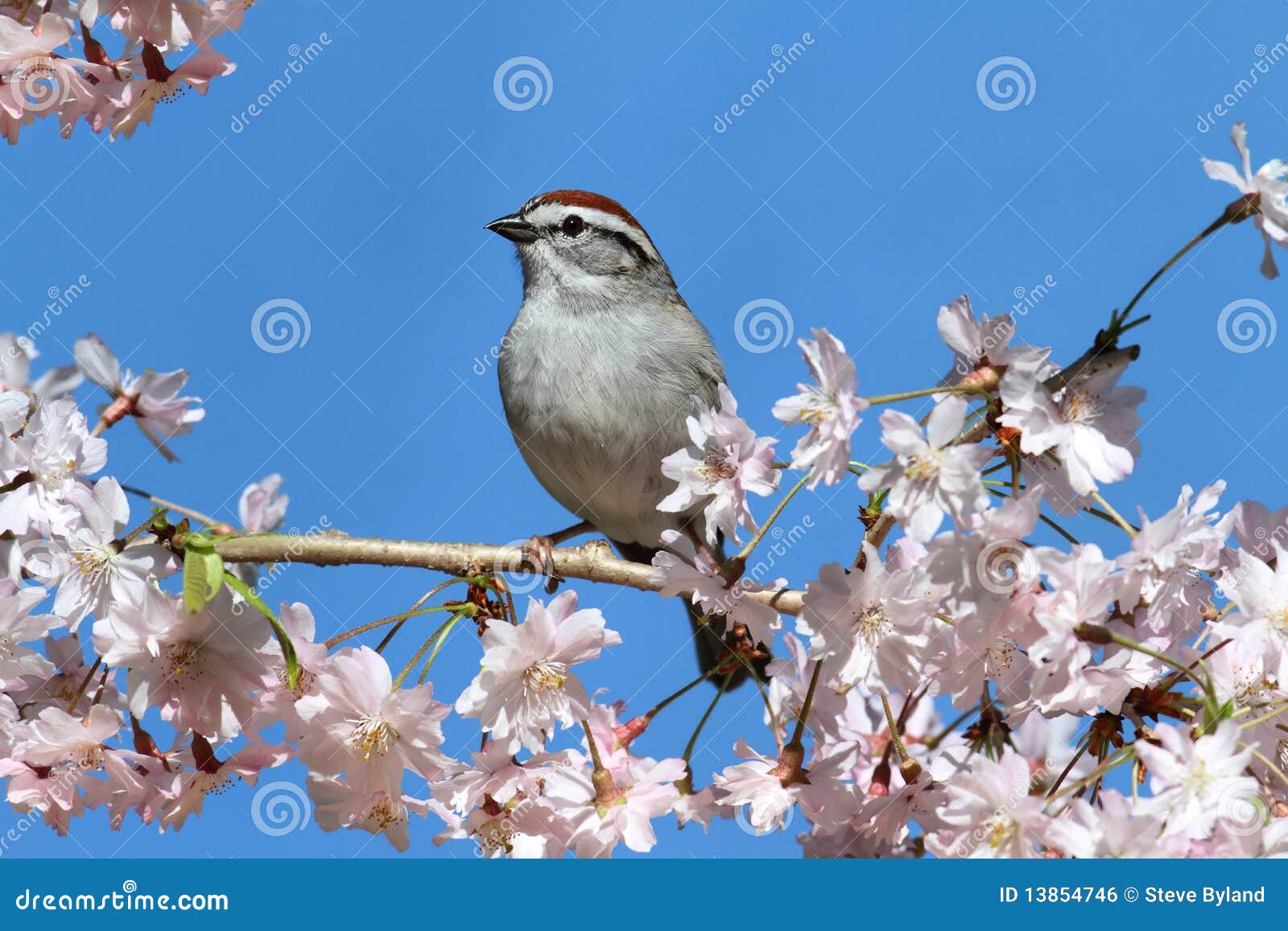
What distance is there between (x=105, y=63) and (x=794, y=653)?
8.54 ft

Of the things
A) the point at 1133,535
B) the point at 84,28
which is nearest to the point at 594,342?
the point at 84,28

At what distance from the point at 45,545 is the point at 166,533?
435 millimetres

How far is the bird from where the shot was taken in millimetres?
5051

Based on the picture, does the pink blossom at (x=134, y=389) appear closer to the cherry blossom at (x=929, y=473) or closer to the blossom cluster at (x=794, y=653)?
the blossom cluster at (x=794, y=653)

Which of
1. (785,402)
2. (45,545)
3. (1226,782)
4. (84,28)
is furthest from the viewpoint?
(84,28)

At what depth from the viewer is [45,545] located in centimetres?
275

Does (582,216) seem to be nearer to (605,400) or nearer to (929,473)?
(605,400)

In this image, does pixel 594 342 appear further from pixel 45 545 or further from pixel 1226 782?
pixel 1226 782

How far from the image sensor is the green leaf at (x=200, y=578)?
2158 mm

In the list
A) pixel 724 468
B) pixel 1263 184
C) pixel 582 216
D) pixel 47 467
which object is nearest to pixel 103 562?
pixel 47 467

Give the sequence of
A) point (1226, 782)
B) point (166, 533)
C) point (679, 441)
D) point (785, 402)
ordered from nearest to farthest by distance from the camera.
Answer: point (1226, 782), point (785, 402), point (166, 533), point (679, 441)

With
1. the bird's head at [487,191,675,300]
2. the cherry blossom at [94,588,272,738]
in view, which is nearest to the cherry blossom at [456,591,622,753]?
the cherry blossom at [94,588,272,738]

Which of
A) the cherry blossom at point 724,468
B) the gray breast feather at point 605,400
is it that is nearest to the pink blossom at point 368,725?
the cherry blossom at point 724,468

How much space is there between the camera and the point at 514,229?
224 inches
